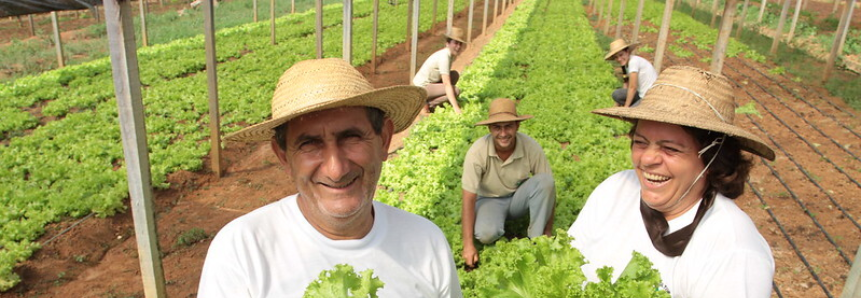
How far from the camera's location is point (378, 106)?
7.37ft

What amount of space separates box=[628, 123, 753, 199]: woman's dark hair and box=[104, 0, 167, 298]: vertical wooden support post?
3224mm

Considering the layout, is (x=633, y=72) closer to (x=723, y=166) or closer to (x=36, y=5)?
(x=723, y=166)

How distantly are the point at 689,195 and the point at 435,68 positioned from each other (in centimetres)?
762

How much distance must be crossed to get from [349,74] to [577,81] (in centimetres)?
988

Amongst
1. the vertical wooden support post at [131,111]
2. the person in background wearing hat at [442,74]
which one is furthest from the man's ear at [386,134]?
the person in background wearing hat at [442,74]

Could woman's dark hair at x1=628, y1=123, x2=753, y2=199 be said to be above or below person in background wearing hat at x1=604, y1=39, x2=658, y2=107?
above

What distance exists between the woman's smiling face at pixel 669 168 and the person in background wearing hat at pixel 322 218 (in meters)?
1.12

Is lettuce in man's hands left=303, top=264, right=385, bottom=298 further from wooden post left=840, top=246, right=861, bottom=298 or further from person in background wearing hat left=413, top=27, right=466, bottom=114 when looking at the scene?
person in background wearing hat left=413, top=27, right=466, bottom=114

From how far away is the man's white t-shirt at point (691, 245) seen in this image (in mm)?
2232

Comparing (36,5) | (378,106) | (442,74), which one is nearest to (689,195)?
(378,106)

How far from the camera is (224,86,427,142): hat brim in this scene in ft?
6.45

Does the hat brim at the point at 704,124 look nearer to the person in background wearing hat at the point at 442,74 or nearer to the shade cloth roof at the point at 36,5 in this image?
the shade cloth roof at the point at 36,5

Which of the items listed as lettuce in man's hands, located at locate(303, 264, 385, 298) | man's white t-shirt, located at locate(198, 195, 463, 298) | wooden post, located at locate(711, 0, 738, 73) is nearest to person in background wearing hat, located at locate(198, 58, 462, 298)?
man's white t-shirt, located at locate(198, 195, 463, 298)

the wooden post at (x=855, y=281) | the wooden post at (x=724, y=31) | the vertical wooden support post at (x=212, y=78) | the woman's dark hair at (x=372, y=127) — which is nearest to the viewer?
the woman's dark hair at (x=372, y=127)
